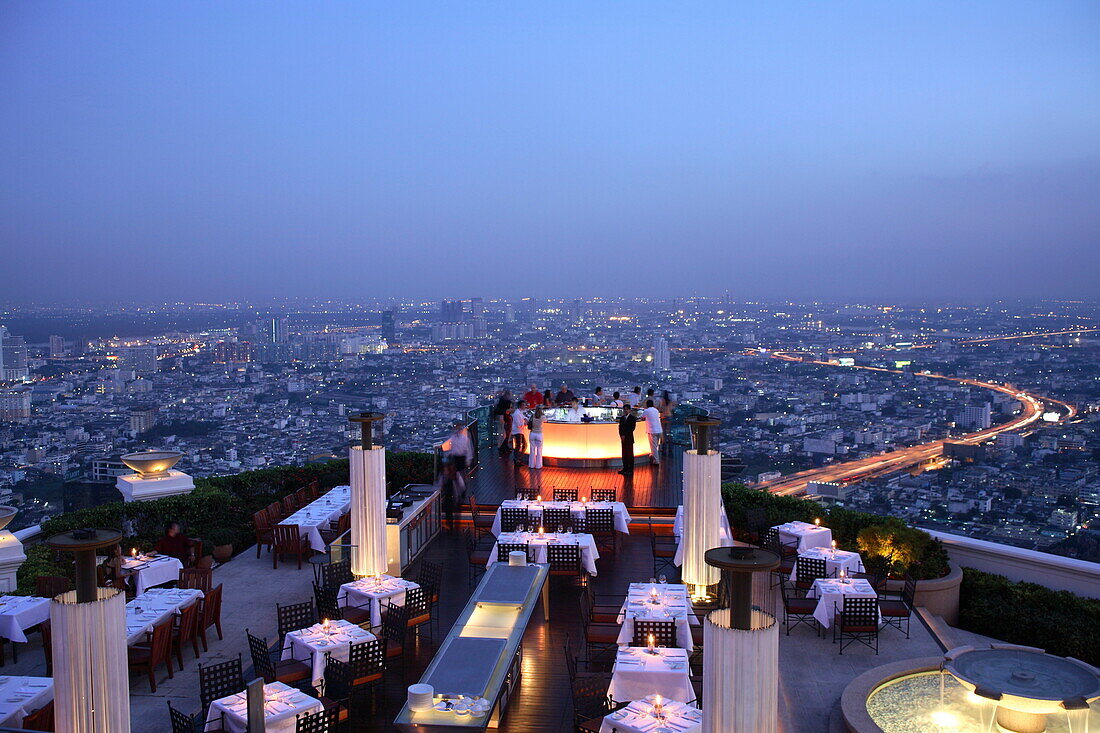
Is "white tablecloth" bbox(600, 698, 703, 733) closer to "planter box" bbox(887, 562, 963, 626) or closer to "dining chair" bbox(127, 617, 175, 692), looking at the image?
"dining chair" bbox(127, 617, 175, 692)

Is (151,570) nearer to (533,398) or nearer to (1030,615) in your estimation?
(533,398)

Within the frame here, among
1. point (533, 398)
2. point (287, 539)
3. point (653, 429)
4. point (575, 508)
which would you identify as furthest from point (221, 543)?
point (653, 429)

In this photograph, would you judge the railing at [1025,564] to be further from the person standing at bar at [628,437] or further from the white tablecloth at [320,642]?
the white tablecloth at [320,642]

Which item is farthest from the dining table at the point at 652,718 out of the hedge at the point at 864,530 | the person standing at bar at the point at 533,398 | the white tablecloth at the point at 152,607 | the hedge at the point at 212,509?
the person standing at bar at the point at 533,398

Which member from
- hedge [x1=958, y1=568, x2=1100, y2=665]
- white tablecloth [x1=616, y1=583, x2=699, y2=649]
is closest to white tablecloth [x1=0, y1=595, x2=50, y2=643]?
white tablecloth [x1=616, y1=583, x2=699, y2=649]

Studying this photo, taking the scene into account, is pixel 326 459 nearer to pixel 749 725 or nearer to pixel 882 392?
pixel 749 725

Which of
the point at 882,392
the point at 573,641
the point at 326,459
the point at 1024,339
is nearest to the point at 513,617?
the point at 573,641

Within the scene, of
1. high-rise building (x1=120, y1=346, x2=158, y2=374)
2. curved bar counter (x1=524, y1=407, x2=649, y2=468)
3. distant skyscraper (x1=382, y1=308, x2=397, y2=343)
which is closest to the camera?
curved bar counter (x1=524, y1=407, x2=649, y2=468)
